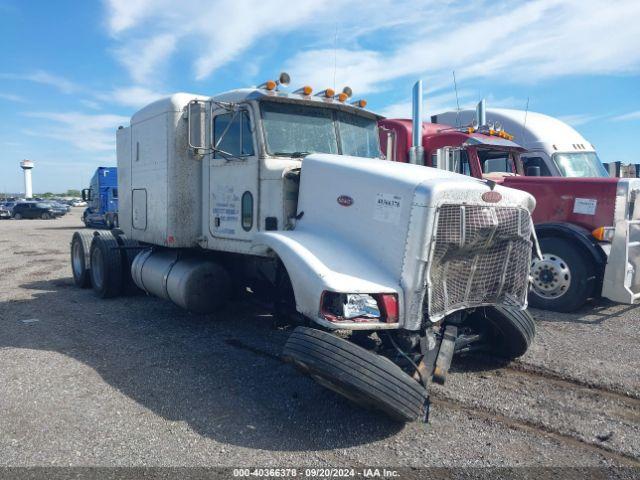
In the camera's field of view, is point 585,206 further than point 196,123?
Yes

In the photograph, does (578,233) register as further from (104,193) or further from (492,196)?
(104,193)

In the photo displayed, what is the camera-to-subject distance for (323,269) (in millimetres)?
3953

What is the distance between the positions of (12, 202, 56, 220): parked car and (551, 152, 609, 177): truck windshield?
3788cm

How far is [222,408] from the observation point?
4.32m

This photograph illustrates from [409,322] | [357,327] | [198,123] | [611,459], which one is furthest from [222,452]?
[198,123]

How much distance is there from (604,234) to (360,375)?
5.33 meters

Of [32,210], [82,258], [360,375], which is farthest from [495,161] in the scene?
[32,210]

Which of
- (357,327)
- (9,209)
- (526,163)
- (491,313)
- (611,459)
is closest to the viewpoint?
(611,459)

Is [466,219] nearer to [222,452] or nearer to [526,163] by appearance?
[222,452]

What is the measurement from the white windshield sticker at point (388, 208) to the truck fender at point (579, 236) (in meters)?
4.43

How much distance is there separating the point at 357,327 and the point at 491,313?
1889 millimetres

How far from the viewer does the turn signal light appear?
734 centimetres

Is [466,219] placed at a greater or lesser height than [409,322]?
greater

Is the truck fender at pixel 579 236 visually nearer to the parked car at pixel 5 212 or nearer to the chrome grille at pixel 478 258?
the chrome grille at pixel 478 258
